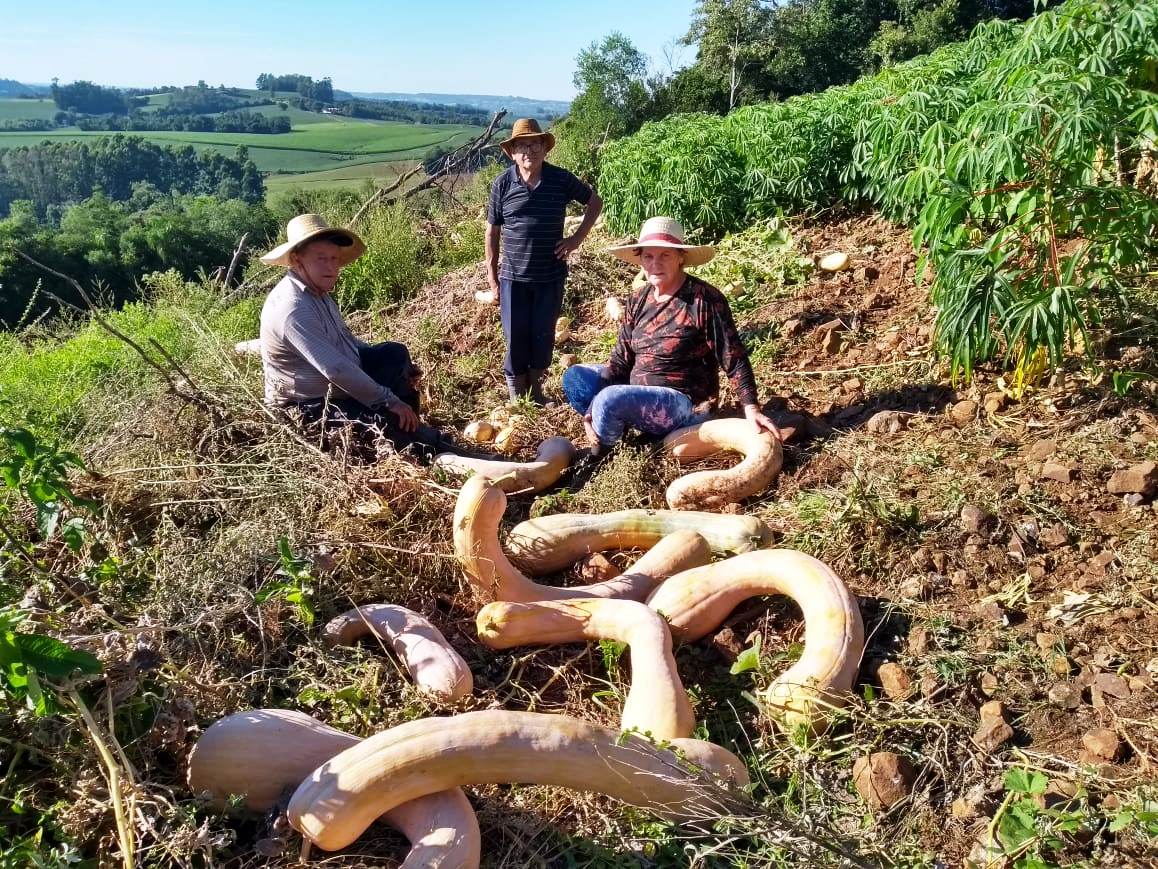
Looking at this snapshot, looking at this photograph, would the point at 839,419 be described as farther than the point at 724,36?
No

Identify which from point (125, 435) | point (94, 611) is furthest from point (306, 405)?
point (94, 611)

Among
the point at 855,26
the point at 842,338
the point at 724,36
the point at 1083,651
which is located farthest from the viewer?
the point at 855,26

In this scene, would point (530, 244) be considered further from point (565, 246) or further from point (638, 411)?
point (638, 411)

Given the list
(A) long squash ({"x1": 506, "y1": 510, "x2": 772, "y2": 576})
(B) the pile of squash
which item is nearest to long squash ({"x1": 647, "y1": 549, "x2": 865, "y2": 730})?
(B) the pile of squash

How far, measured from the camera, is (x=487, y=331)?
262 inches

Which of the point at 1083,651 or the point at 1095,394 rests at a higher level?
the point at 1095,394

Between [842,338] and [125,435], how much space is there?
4186 mm

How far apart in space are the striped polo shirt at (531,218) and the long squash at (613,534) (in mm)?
2179

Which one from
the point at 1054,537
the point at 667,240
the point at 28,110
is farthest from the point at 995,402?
the point at 28,110

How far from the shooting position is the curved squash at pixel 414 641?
2.65 m

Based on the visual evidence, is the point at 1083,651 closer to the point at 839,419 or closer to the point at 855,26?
the point at 839,419

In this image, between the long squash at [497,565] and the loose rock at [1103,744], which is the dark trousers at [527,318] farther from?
the loose rock at [1103,744]

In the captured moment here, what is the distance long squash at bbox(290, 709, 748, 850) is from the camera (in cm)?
211

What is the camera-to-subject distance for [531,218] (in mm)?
5098
